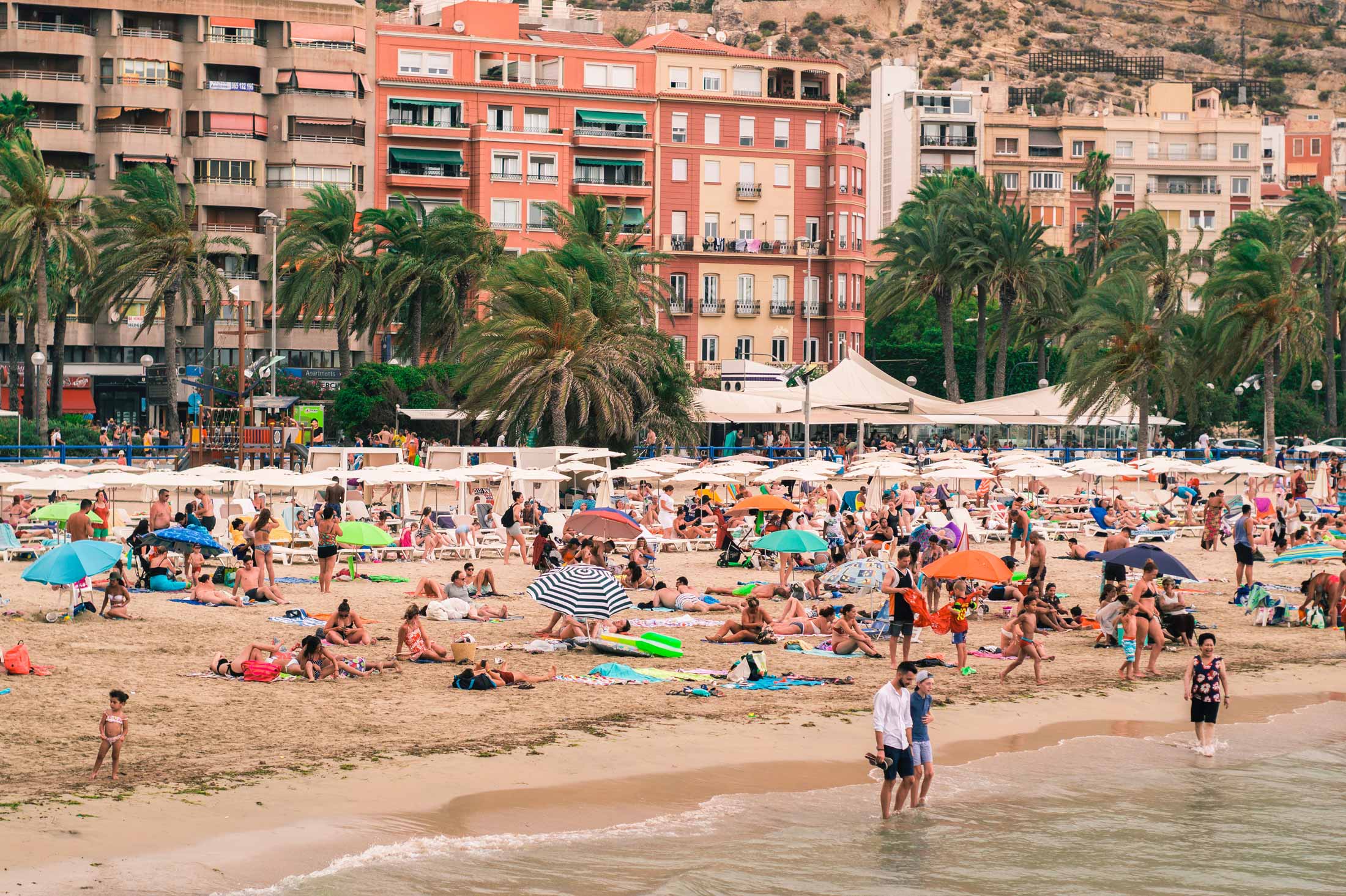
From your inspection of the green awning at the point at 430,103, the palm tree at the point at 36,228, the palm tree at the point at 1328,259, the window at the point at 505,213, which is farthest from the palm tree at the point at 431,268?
the palm tree at the point at 1328,259

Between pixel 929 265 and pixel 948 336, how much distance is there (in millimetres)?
3484

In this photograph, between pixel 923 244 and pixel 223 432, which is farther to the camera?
pixel 923 244

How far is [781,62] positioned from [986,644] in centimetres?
6622

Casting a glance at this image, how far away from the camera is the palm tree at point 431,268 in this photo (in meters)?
61.1

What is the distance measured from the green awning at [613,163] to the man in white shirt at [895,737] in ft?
227

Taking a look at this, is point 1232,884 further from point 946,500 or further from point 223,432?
point 223,432

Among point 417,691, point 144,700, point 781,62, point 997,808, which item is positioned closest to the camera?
point 997,808

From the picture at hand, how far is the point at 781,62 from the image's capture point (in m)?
83.8

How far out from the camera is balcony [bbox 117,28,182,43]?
7425 centimetres

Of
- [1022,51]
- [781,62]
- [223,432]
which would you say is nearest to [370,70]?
[781,62]

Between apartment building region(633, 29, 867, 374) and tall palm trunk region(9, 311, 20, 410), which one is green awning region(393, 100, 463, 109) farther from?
tall palm trunk region(9, 311, 20, 410)

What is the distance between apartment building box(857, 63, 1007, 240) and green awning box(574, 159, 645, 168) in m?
30.8

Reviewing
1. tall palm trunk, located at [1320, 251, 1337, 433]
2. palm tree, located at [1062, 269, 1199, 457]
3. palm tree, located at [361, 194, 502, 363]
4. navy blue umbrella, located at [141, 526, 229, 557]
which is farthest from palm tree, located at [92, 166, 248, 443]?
tall palm trunk, located at [1320, 251, 1337, 433]

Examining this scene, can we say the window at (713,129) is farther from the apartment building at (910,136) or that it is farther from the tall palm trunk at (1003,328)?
the apartment building at (910,136)
